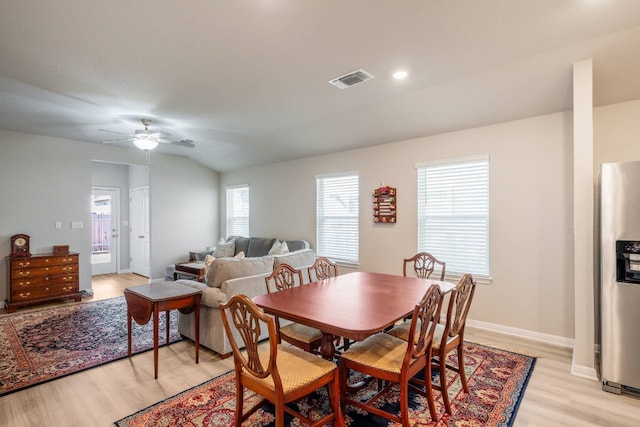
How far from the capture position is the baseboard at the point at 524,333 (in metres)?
3.46

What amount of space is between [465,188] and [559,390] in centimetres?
233

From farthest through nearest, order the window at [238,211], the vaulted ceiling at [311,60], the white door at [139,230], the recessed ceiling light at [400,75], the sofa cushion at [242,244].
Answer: the white door at [139,230] → the window at [238,211] → the sofa cushion at [242,244] → the recessed ceiling light at [400,75] → the vaulted ceiling at [311,60]

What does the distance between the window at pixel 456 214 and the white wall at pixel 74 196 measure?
17.2 feet

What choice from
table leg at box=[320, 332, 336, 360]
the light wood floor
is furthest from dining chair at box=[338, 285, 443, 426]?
the light wood floor

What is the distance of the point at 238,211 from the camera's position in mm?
7613

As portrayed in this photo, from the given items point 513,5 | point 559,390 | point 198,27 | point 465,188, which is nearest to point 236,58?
point 198,27

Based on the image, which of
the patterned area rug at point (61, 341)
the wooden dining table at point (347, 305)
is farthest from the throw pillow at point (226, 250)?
the wooden dining table at point (347, 305)

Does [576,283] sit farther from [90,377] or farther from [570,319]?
[90,377]

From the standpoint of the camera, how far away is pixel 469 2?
212cm

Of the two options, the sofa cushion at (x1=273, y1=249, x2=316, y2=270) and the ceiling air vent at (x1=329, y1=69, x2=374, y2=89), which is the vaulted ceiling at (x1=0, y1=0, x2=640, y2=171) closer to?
the ceiling air vent at (x1=329, y1=69, x2=374, y2=89)

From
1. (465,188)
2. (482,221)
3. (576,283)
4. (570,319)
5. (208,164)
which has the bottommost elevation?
(570,319)

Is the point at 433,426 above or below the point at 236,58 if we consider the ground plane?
below

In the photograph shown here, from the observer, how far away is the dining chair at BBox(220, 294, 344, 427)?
170cm

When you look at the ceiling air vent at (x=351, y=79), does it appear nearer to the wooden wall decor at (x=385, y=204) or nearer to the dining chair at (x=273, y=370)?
the wooden wall decor at (x=385, y=204)
